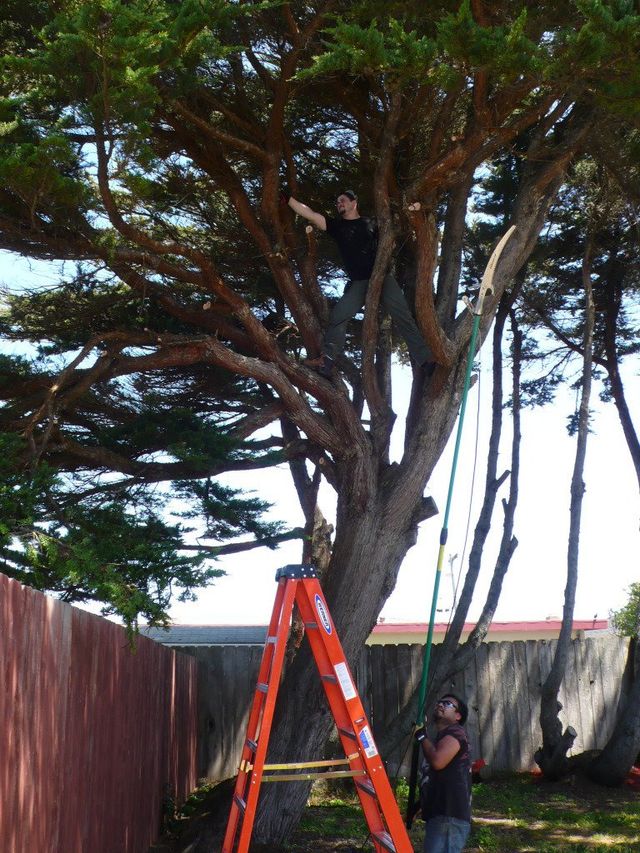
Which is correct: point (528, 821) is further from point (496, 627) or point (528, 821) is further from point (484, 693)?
point (496, 627)

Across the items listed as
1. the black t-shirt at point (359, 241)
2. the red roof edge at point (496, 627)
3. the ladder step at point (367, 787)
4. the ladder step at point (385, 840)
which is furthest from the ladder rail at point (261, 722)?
the red roof edge at point (496, 627)

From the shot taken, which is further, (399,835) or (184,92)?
(184,92)

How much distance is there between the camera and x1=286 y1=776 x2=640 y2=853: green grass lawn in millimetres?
7859

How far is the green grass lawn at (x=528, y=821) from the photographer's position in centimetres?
786

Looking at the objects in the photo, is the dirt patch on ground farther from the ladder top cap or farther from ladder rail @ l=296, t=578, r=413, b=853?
the ladder top cap

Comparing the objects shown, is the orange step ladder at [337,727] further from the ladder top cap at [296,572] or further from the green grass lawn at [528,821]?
the green grass lawn at [528,821]

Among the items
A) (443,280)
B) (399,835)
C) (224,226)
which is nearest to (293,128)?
(224,226)

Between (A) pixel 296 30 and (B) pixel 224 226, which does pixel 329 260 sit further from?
(A) pixel 296 30

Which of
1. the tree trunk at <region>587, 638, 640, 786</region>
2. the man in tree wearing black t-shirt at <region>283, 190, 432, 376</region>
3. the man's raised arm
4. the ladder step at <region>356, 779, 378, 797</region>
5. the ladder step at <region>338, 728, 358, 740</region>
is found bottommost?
the tree trunk at <region>587, 638, 640, 786</region>

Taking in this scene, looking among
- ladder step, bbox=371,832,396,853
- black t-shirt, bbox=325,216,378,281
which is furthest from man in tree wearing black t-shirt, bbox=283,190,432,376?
ladder step, bbox=371,832,396,853

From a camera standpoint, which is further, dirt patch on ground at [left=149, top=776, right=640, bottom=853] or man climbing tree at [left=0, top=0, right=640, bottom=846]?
dirt patch on ground at [left=149, top=776, right=640, bottom=853]

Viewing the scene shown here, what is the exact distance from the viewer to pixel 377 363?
9.84 m

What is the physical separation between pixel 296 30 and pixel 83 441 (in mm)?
3940

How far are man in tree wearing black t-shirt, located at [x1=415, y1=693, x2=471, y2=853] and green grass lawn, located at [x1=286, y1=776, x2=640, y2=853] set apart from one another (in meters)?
2.46
